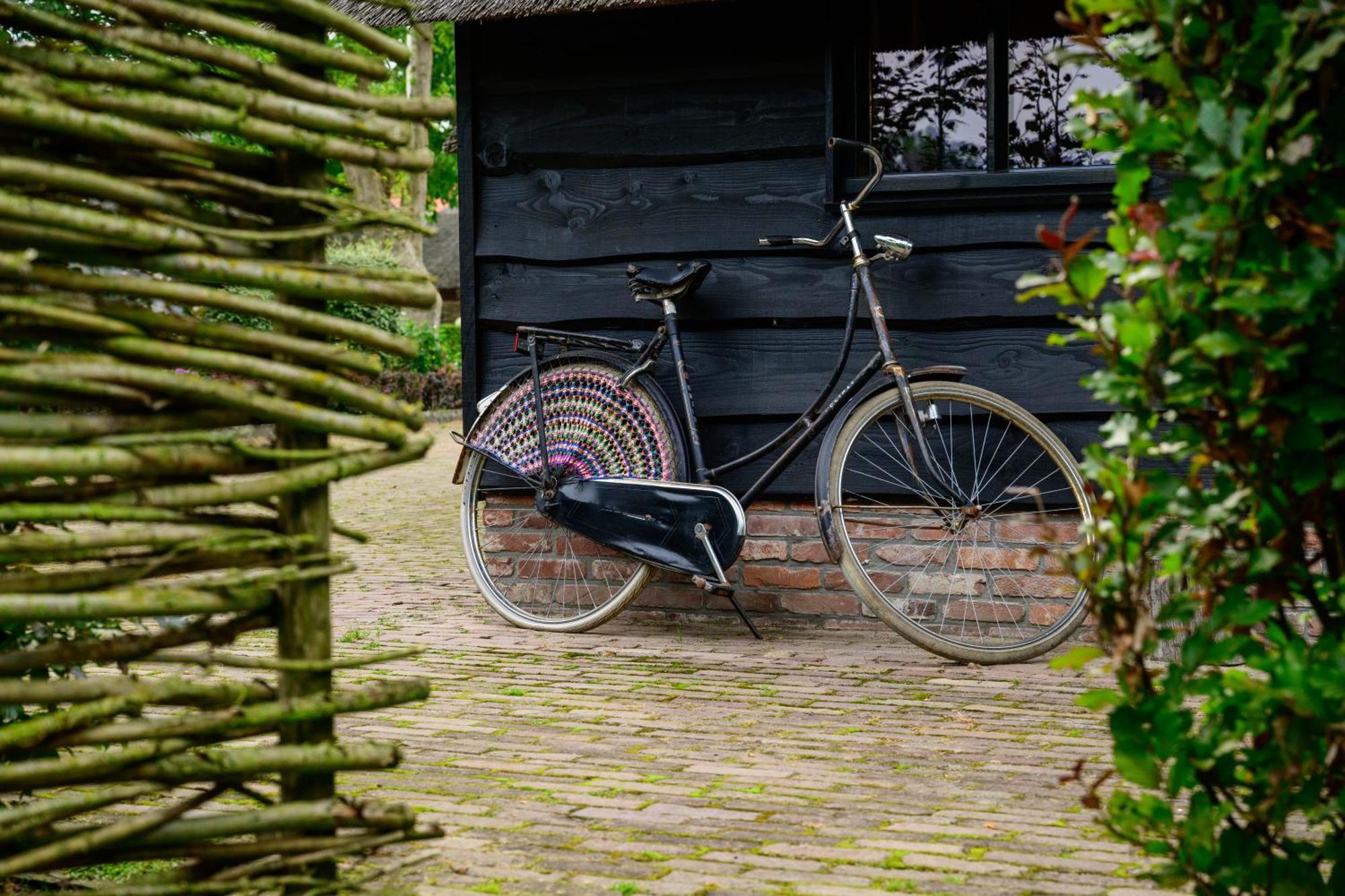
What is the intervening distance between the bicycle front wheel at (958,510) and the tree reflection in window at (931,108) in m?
0.93

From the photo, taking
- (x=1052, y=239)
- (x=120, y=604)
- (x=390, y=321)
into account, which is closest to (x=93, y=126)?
(x=120, y=604)

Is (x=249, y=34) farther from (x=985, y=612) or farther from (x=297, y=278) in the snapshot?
(x=985, y=612)

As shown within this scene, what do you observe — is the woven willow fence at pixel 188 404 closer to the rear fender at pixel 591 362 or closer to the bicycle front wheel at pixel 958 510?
the bicycle front wheel at pixel 958 510

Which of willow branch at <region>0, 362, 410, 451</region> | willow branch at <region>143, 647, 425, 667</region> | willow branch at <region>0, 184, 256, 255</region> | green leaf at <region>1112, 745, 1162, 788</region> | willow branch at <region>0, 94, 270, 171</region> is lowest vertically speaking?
green leaf at <region>1112, 745, 1162, 788</region>

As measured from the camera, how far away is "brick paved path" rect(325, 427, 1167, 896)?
3143 millimetres

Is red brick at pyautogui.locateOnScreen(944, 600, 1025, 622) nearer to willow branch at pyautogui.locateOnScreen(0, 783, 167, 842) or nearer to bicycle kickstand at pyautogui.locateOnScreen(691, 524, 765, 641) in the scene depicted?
bicycle kickstand at pyautogui.locateOnScreen(691, 524, 765, 641)

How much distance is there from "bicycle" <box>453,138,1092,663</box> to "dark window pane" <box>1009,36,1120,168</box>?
1.98 feet

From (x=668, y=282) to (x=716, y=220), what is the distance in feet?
1.46

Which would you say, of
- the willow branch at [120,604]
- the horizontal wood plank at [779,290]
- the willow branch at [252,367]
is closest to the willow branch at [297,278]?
the willow branch at [252,367]

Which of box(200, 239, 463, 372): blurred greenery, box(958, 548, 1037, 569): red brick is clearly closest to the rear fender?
box(958, 548, 1037, 569): red brick

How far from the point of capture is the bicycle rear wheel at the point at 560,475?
5.90 meters

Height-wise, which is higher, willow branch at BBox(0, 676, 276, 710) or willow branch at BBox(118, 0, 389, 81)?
willow branch at BBox(118, 0, 389, 81)

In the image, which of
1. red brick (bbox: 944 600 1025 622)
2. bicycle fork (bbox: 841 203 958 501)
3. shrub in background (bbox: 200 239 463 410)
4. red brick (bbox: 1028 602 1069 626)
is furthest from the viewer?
shrub in background (bbox: 200 239 463 410)

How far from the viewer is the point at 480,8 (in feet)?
19.2
